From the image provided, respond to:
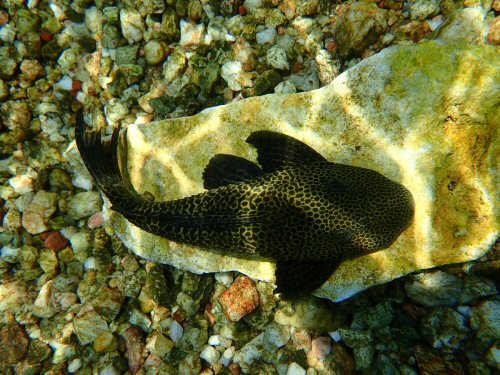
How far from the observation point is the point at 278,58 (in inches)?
212

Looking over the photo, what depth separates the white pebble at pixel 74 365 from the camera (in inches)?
208

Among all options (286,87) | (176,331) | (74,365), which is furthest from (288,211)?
(74,365)

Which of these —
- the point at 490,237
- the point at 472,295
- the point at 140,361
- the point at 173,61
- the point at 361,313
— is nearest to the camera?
the point at 490,237

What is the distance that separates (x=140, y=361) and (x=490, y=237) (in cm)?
500

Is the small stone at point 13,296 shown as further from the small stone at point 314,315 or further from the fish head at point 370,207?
the fish head at point 370,207

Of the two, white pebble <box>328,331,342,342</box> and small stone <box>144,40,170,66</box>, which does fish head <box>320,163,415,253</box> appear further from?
small stone <box>144,40,170,66</box>

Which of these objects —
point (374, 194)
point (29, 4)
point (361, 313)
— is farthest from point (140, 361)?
point (29, 4)

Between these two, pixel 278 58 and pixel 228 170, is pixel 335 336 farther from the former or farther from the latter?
pixel 278 58

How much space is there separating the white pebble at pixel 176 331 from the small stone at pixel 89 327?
1083 mm

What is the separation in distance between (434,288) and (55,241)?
5.90m

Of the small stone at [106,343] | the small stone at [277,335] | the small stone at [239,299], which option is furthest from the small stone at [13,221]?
the small stone at [277,335]

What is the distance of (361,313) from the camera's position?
449 centimetres

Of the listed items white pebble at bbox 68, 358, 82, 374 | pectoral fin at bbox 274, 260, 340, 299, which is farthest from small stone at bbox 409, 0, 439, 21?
white pebble at bbox 68, 358, 82, 374

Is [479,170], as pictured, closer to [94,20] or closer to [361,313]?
[361,313]
